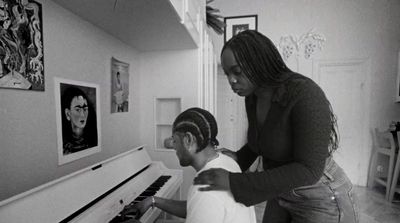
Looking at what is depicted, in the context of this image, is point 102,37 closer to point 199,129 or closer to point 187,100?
point 187,100

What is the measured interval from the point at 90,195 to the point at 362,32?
14.0 ft

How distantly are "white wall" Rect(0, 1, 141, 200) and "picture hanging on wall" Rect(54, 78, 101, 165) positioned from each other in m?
0.04

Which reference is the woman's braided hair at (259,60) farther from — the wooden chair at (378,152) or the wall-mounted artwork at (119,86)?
the wooden chair at (378,152)

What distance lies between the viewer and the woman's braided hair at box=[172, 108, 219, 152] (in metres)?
0.86

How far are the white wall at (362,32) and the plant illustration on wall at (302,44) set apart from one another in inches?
3.4

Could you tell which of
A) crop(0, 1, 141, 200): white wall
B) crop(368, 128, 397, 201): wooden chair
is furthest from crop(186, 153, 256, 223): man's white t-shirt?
crop(368, 128, 397, 201): wooden chair

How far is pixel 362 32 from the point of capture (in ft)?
11.5

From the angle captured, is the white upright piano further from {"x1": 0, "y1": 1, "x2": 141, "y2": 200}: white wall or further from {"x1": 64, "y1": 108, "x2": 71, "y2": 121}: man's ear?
{"x1": 64, "y1": 108, "x2": 71, "y2": 121}: man's ear

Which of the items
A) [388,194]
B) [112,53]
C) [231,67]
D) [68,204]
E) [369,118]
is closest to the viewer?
[231,67]

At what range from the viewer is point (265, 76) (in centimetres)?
78

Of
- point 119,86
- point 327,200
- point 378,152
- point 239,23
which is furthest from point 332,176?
point 239,23

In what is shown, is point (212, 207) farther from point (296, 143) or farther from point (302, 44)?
point (302, 44)

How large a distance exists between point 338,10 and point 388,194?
9.27 ft

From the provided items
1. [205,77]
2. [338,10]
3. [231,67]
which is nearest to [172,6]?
[231,67]
